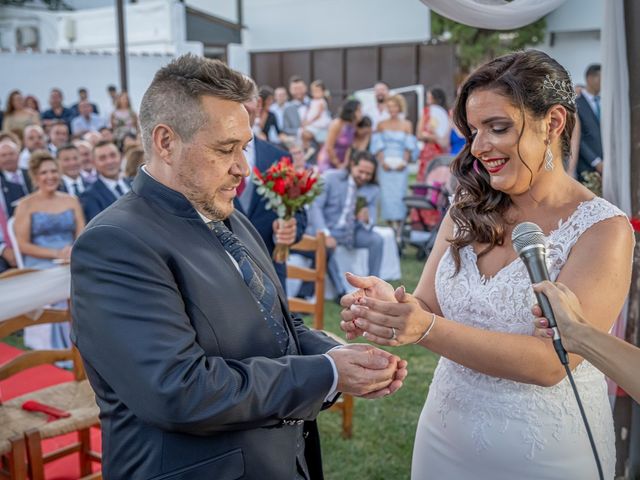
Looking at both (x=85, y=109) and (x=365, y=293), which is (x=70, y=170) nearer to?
(x=365, y=293)

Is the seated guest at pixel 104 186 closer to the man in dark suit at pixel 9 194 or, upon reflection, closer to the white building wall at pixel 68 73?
the man in dark suit at pixel 9 194

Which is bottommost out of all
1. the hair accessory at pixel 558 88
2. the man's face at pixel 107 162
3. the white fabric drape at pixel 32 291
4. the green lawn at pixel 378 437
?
the green lawn at pixel 378 437

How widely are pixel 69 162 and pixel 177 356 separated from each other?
21.4 ft

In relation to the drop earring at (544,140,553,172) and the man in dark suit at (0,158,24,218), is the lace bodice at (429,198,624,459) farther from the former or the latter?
the man in dark suit at (0,158,24,218)

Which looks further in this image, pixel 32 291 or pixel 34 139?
pixel 34 139

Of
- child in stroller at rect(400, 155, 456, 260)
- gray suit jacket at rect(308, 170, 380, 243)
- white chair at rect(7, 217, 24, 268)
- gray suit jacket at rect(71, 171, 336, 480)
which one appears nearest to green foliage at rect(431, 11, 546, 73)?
child in stroller at rect(400, 155, 456, 260)

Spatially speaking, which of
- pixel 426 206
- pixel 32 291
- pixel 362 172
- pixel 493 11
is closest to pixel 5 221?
pixel 32 291

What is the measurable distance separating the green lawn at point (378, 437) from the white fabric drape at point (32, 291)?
2.08 m

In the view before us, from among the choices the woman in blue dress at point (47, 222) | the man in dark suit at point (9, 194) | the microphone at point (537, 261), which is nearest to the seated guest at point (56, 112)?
the man in dark suit at point (9, 194)

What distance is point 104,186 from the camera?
23.4 feet

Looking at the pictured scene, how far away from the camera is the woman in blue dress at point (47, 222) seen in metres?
7.02

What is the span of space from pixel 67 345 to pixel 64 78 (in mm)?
16029

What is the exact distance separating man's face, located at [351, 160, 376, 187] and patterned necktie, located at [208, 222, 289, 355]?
6.76 m

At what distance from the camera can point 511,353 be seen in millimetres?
2240
